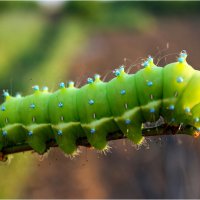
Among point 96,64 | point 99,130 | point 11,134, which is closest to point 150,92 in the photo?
point 99,130

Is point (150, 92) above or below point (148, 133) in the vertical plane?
above

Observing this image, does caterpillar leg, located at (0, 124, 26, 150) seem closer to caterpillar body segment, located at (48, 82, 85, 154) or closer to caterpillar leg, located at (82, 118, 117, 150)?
caterpillar body segment, located at (48, 82, 85, 154)

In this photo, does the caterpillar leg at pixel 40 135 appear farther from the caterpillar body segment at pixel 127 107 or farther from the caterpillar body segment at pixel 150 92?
the caterpillar body segment at pixel 150 92

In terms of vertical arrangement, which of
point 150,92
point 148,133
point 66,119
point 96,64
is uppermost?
point 96,64

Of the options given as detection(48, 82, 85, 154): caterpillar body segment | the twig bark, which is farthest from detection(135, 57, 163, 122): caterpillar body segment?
detection(48, 82, 85, 154): caterpillar body segment

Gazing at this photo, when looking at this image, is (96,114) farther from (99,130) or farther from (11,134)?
(11,134)

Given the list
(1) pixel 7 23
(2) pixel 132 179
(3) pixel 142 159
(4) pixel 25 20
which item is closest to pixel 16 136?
(2) pixel 132 179

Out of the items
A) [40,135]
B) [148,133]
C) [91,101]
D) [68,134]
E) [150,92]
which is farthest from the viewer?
[40,135]
